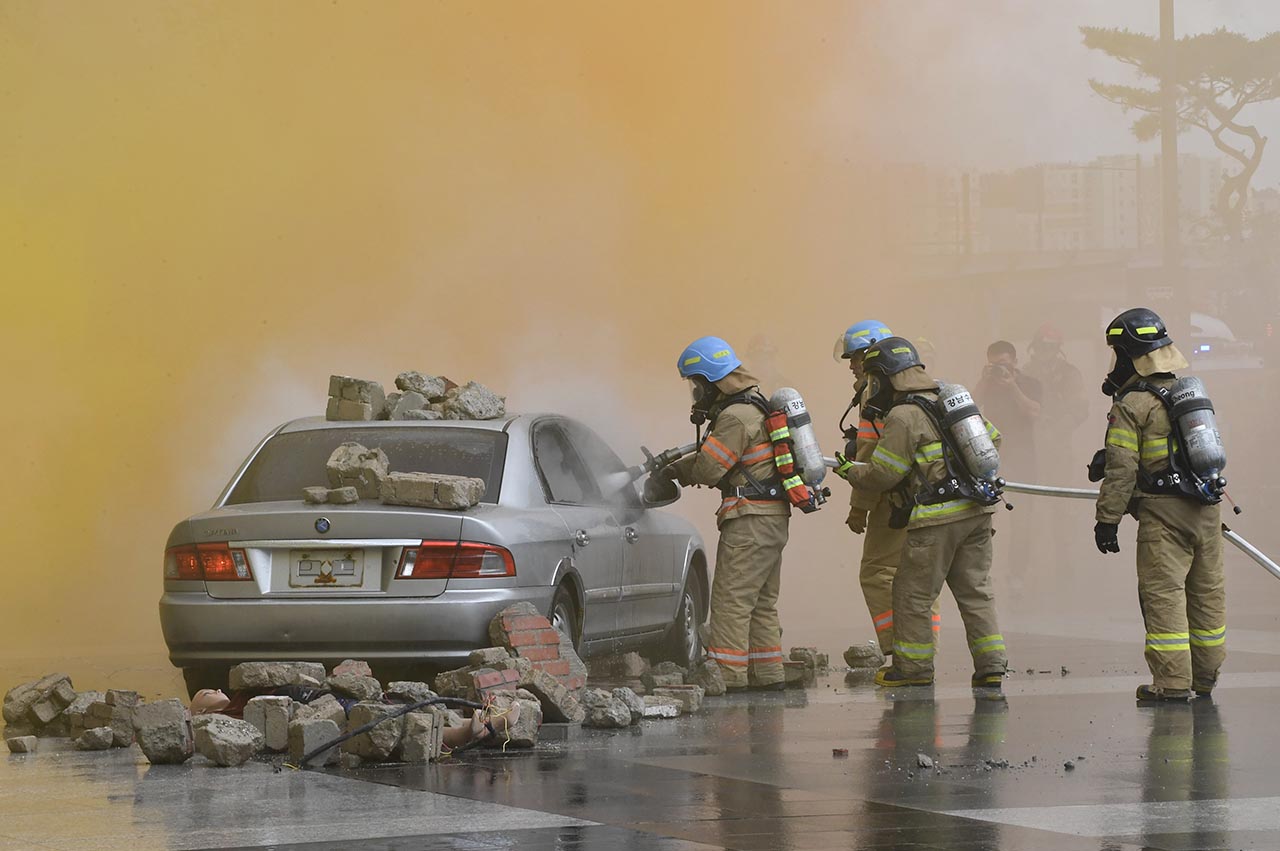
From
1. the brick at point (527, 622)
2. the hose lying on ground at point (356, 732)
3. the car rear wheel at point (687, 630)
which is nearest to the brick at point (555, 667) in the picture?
the brick at point (527, 622)

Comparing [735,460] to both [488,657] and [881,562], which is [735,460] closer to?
[881,562]

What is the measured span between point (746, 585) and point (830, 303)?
1237cm

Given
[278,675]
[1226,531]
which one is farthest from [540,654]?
[1226,531]

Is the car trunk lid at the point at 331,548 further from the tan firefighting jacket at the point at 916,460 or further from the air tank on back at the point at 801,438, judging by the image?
the tan firefighting jacket at the point at 916,460

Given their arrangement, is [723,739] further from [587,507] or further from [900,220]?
[900,220]

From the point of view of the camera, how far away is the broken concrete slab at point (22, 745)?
729cm

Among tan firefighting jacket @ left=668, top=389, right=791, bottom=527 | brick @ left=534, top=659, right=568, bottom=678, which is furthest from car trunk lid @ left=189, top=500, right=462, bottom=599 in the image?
tan firefighting jacket @ left=668, top=389, right=791, bottom=527

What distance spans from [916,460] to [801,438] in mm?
623

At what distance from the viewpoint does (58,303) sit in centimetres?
1627

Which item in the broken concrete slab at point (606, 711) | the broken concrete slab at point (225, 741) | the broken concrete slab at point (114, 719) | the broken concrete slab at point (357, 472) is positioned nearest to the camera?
the broken concrete slab at point (225, 741)

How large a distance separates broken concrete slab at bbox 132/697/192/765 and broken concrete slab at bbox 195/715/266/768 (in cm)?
6

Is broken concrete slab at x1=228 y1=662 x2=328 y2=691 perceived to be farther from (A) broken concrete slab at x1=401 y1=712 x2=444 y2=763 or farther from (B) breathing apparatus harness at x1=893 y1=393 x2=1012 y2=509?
(B) breathing apparatus harness at x1=893 y1=393 x2=1012 y2=509

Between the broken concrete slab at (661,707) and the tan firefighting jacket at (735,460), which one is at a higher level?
the tan firefighting jacket at (735,460)

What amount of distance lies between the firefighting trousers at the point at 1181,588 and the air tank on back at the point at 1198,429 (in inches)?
9.7
